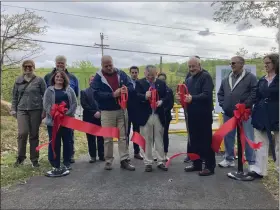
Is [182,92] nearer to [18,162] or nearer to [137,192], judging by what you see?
[137,192]

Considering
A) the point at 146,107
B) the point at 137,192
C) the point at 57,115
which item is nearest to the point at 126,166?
the point at 146,107

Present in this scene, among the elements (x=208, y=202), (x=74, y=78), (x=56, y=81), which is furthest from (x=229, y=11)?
(x=208, y=202)

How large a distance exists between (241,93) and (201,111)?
0.64 meters

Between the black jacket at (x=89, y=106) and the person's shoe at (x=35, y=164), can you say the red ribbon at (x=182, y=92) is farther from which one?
the person's shoe at (x=35, y=164)

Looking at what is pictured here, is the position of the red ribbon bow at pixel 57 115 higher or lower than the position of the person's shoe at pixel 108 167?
higher

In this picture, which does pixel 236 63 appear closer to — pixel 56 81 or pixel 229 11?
pixel 56 81

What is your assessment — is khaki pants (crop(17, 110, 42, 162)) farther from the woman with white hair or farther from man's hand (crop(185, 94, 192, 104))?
man's hand (crop(185, 94, 192, 104))

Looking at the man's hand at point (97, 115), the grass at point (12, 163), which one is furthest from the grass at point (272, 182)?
the grass at point (12, 163)

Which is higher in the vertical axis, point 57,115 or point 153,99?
point 153,99

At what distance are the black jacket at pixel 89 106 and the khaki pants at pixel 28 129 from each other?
790 millimetres

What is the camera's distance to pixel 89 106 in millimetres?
5457

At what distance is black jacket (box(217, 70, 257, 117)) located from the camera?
4.44 meters

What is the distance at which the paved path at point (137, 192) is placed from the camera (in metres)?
3.35

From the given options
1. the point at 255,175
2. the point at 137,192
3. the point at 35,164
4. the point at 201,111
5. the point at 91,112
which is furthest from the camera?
the point at 91,112
